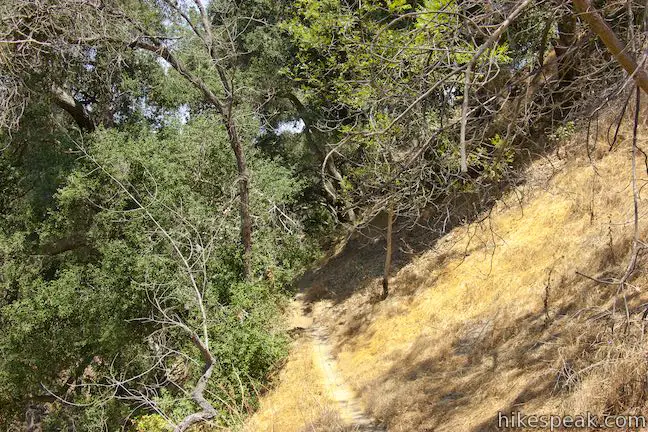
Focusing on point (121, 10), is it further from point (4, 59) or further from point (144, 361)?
point (144, 361)

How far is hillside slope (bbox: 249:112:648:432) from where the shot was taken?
5625mm

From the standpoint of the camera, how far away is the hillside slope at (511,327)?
18.5ft

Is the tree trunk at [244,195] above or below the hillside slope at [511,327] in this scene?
above

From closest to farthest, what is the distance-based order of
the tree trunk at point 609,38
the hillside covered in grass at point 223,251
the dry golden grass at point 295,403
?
1. the tree trunk at point 609,38
2. the hillside covered in grass at point 223,251
3. the dry golden grass at point 295,403

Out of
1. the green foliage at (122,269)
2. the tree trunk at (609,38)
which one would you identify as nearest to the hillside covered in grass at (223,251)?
the green foliage at (122,269)

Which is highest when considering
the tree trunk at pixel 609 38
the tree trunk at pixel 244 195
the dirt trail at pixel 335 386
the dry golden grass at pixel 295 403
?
the tree trunk at pixel 244 195

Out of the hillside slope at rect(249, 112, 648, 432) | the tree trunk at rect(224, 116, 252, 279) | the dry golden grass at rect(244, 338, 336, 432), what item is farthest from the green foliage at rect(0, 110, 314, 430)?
the hillside slope at rect(249, 112, 648, 432)

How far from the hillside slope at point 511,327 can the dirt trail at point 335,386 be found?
176mm

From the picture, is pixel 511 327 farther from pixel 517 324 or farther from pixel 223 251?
pixel 223 251

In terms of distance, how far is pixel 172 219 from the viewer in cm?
1284

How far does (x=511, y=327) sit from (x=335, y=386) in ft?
13.0

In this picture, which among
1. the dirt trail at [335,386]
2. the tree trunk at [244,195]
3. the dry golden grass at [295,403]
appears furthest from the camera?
the tree trunk at [244,195]

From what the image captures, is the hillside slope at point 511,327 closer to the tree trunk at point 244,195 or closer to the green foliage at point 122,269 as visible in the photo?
the green foliage at point 122,269

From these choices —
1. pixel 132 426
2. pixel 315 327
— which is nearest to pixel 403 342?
pixel 315 327
